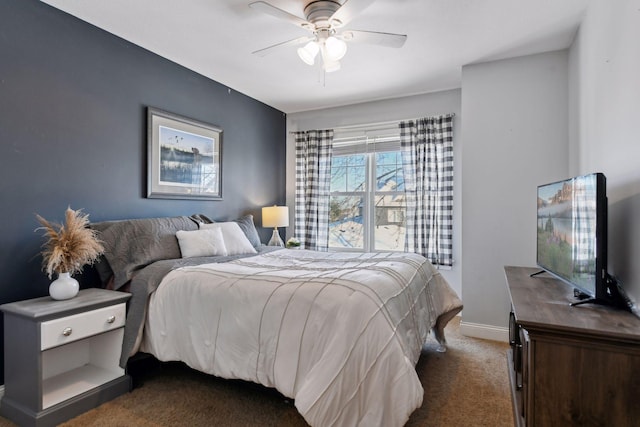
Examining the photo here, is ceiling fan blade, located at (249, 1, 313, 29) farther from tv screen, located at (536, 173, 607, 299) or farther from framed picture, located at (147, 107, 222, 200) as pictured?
tv screen, located at (536, 173, 607, 299)

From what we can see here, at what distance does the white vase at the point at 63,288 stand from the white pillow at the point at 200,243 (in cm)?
73

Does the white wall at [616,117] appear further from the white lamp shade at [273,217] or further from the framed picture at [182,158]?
the framed picture at [182,158]

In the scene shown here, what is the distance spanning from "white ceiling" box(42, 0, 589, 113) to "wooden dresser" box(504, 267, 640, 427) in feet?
6.79

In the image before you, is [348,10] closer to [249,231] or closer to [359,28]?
[359,28]

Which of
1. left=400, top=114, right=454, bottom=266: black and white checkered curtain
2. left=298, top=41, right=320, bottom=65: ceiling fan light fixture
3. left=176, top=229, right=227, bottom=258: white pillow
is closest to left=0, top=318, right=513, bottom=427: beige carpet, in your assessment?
left=176, top=229, right=227, bottom=258: white pillow

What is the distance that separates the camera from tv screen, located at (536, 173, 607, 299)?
140 cm

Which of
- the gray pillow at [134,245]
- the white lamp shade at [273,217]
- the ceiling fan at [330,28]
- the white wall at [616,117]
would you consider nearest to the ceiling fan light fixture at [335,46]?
the ceiling fan at [330,28]

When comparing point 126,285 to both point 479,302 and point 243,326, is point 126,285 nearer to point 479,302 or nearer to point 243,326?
point 243,326

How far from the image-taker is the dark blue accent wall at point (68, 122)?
2074 millimetres

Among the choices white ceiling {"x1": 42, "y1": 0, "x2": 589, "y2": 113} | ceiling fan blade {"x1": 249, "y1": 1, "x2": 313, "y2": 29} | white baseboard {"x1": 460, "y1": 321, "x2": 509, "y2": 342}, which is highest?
white ceiling {"x1": 42, "y1": 0, "x2": 589, "y2": 113}

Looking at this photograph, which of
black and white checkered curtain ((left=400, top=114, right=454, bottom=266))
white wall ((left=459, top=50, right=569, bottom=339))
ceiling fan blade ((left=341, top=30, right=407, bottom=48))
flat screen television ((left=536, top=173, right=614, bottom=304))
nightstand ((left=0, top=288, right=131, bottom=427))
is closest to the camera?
flat screen television ((left=536, top=173, right=614, bottom=304))

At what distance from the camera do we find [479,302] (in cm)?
317

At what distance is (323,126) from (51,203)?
127 inches

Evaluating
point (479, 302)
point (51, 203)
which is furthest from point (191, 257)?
point (479, 302)
